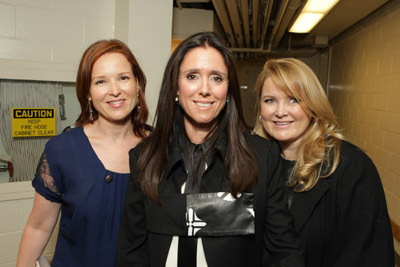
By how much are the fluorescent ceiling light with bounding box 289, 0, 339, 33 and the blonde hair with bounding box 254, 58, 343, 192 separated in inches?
80.4

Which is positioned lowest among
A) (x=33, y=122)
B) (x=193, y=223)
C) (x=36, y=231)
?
(x=36, y=231)

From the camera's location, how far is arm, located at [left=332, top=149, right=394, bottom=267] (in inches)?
54.5

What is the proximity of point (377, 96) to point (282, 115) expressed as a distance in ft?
8.69

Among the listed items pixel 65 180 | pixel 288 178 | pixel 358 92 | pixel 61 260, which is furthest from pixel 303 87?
pixel 358 92

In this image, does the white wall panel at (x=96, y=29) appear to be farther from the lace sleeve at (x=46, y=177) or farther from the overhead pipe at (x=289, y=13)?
the overhead pipe at (x=289, y=13)

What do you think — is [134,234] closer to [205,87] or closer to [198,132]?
[198,132]

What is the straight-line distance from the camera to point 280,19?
158 inches

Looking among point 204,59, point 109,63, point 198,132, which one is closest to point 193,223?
point 198,132

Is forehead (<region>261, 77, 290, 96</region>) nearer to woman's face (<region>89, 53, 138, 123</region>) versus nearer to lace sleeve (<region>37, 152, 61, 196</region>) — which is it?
woman's face (<region>89, 53, 138, 123</region>)

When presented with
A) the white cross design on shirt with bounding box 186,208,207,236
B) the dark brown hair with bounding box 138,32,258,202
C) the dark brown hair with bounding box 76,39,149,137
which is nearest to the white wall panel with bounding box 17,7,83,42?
the dark brown hair with bounding box 76,39,149,137

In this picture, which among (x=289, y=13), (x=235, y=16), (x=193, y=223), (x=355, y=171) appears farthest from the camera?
(x=235, y=16)

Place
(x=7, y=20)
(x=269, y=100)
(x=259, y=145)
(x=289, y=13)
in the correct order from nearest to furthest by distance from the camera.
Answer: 1. (x=259, y=145)
2. (x=269, y=100)
3. (x=7, y=20)
4. (x=289, y=13)

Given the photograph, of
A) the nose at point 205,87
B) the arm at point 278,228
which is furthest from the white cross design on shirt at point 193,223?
the nose at point 205,87

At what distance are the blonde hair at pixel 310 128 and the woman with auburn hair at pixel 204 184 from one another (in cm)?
26
